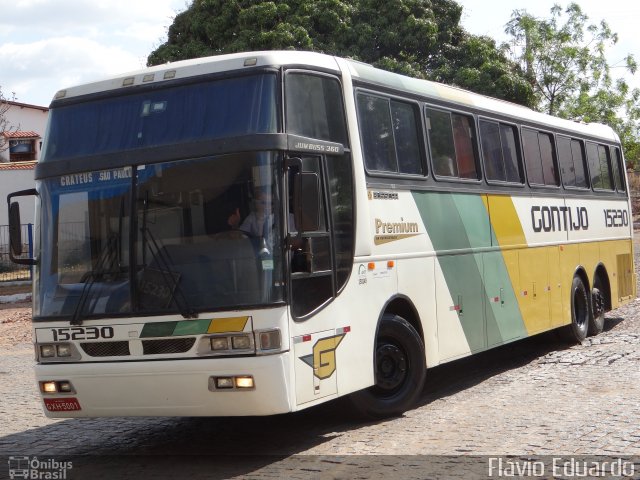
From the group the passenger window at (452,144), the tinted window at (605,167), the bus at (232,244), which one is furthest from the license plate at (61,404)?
the tinted window at (605,167)

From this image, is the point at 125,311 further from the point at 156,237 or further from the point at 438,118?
the point at 438,118

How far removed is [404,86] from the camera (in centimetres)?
1039

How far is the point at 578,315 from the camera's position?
15.2 m

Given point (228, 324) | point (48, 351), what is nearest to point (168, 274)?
point (228, 324)

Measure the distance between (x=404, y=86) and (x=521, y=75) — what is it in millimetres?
24585

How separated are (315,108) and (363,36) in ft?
72.7

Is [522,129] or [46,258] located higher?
[522,129]

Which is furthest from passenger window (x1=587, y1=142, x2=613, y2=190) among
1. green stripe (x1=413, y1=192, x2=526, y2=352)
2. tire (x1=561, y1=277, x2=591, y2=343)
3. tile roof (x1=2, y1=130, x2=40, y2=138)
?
tile roof (x1=2, y1=130, x2=40, y2=138)

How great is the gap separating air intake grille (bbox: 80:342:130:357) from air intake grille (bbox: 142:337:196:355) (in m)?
0.19

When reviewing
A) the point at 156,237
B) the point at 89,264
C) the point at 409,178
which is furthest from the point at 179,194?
the point at 409,178

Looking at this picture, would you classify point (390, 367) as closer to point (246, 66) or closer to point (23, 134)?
point (246, 66)

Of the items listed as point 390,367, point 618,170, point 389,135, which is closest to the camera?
point 390,367

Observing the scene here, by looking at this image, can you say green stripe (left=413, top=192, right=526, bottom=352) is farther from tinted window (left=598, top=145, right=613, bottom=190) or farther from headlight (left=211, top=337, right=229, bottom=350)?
tinted window (left=598, top=145, right=613, bottom=190)

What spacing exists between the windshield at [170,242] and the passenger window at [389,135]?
1.82 metres
